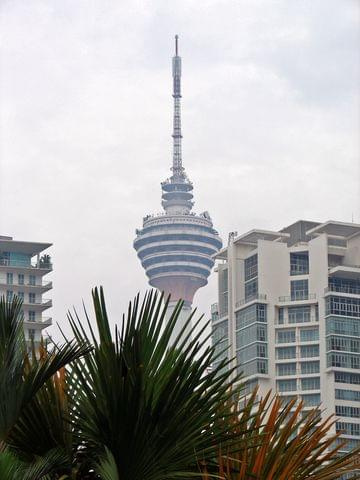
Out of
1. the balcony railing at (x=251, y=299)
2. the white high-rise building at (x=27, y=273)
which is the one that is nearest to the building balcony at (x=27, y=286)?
the white high-rise building at (x=27, y=273)

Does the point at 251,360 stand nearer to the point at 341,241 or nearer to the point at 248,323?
the point at 248,323

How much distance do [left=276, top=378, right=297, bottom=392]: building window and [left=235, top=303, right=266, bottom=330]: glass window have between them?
871cm

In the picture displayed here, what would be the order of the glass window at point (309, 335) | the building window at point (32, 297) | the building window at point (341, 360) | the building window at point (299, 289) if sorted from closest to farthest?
the building window at point (341, 360) < the building window at point (32, 297) < the glass window at point (309, 335) < the building window at point (299, 289)

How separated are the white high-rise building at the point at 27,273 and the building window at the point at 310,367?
34.7m

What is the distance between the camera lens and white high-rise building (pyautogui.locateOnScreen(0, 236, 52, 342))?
17188cm

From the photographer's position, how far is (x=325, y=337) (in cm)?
17362

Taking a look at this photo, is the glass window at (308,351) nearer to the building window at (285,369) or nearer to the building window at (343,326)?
the building window at (285,369)

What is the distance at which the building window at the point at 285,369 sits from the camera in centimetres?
17588

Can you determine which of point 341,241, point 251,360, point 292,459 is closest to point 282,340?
point 251,360

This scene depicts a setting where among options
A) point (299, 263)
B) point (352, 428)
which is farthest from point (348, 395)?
point (299, 263)

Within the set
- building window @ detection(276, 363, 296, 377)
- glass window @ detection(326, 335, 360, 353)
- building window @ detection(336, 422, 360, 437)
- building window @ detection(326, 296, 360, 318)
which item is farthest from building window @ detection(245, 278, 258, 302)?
building window @ detection(336, 422, 360, 437)

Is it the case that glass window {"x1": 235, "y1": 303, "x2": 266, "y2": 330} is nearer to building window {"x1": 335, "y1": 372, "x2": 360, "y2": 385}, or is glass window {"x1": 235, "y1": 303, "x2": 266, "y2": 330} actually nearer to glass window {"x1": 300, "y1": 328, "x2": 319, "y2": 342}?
glass window {"x1": 300, "y1": 328, "x2": 319, "y2": 342}

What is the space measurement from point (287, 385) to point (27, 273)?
38.5 m

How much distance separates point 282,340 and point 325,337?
21.5ft
